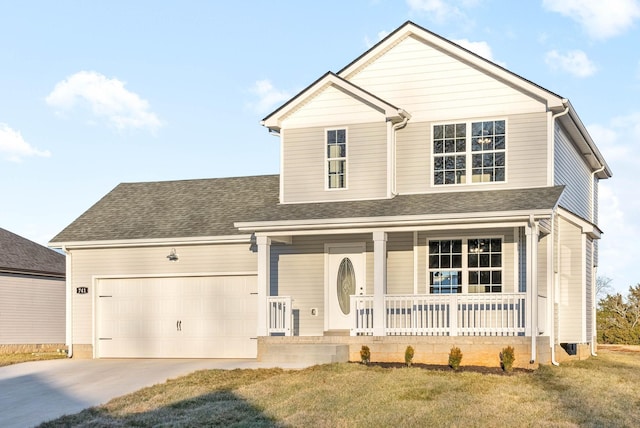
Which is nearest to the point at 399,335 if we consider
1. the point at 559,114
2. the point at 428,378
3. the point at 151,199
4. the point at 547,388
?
the point at 428,378

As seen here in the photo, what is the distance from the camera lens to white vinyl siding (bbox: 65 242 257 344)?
2211 centimetres

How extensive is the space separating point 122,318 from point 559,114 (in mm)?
12405

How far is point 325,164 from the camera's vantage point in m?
21.0

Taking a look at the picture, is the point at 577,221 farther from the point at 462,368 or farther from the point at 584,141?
the point at 462,368

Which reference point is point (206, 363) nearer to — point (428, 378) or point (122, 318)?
point (122, 318)

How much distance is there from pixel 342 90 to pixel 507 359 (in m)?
7.75

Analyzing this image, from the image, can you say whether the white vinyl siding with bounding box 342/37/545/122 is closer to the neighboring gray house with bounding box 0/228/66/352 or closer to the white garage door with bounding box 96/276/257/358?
the white garage door with bounding box 96/276/257/358

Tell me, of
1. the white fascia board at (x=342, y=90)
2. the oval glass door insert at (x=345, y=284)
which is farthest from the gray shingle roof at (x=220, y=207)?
the white fascia board at (x=342, y=90)

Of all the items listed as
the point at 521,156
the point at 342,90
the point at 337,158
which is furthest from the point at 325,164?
the point at 521,156

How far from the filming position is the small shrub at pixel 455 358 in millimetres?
17156

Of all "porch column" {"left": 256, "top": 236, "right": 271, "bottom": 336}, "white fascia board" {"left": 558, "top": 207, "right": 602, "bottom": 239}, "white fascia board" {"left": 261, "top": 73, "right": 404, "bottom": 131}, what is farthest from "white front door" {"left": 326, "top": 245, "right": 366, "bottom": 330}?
"white fascia board" {"left": 558, "top": 207, "right": 602, "bottom": 239}

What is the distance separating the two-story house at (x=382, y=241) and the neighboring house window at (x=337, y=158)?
37mm

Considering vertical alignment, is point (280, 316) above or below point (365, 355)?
above

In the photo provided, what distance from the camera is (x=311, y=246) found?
70.1 feet
